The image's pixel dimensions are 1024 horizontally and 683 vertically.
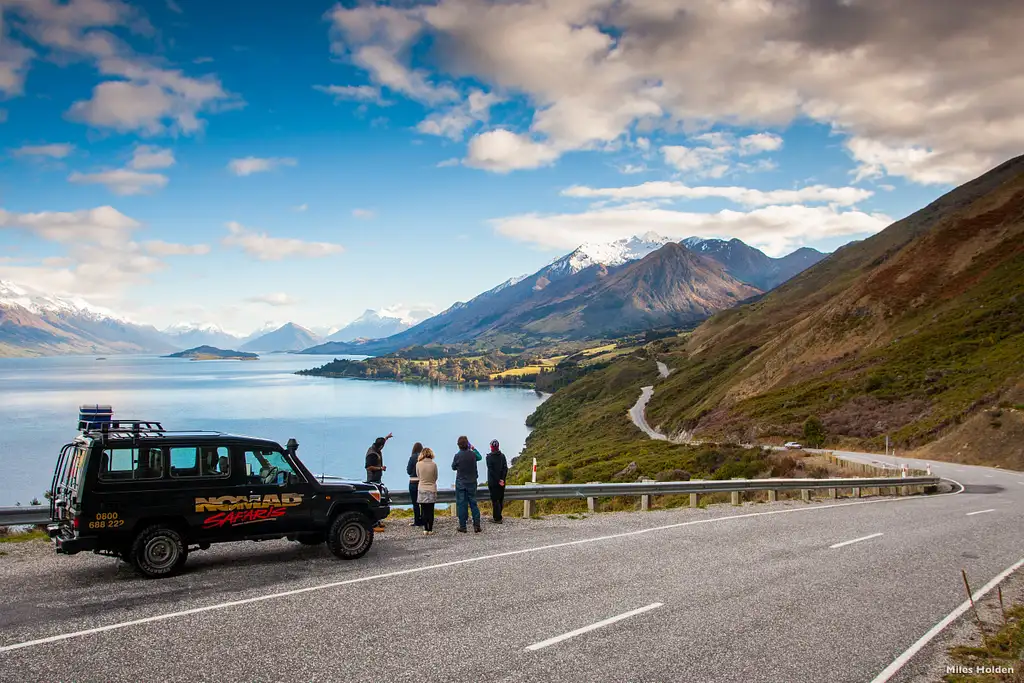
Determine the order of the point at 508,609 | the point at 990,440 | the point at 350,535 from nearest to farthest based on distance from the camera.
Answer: the point at 508,609, the point at 350,535, the point at 990,440

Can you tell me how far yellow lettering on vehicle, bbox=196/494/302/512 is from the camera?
12346 millimetres

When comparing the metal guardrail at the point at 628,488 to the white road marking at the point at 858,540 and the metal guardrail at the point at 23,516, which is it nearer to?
the white road marking at the point at 858,540

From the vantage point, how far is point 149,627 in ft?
30.6

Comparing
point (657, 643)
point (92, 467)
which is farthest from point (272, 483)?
point (657, 643)

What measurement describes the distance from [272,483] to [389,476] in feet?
273

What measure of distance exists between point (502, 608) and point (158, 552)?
5970mm

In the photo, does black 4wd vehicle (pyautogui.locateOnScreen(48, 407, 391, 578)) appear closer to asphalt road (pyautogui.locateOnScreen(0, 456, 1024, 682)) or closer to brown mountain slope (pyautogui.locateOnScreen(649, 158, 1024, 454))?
asphalt road (pyautogui.locateOnScreen(0, 456, 1024, 682))

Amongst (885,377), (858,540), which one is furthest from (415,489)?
(885,377)

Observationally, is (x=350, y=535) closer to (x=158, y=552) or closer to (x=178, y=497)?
(x=178, y=497)

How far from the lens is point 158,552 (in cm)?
1189

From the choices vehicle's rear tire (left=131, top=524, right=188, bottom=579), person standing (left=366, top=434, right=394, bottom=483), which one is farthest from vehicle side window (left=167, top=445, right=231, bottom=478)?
person standing (left=366, top=434, right=394, bottom=483)

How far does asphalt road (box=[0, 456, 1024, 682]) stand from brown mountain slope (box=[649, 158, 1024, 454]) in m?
56.8

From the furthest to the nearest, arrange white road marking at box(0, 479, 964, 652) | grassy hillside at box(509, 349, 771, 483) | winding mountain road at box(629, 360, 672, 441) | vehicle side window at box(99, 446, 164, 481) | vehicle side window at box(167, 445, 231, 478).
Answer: winding mountain road at box(629, 360, 672, 441), grassy hillside at box(509, 349, 771, 483), vehicle side window at box(167, 445, 231, 478), vehicle side window at box(99, 446, 164, 481), white road marking at box(0, 479, 964, 652)

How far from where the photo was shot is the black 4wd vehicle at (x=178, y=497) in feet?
37.7
